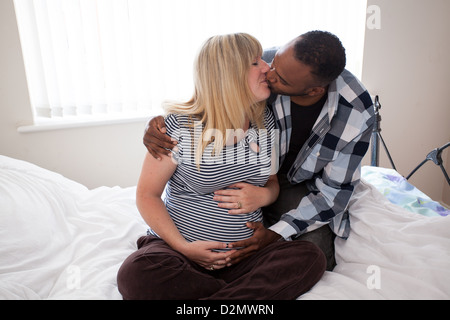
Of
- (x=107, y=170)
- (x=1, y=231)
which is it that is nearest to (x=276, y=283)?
(x=1, y=231)

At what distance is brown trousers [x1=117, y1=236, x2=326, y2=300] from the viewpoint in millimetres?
855

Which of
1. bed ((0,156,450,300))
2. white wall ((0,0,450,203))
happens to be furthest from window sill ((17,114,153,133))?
bed ((0,156,450,300))

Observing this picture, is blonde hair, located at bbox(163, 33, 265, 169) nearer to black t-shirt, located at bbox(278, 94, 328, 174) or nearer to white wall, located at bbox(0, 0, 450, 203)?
black t-shirt, located at bbox(278, 94, 328, 174)

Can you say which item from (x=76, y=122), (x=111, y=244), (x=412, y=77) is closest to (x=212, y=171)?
(x=111, y=244)

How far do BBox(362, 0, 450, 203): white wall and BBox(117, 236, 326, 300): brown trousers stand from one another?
169cm

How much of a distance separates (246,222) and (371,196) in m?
0.48

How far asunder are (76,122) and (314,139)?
1257 millimetres

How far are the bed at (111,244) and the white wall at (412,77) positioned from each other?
1153 millimetres

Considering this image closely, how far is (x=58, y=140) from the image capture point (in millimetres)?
1867

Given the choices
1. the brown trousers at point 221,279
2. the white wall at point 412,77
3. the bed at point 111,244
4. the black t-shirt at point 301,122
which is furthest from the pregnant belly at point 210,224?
the white wall at point 412,77

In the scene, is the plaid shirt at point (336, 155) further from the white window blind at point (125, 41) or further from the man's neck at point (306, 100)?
the white window blind at point (125, 41)

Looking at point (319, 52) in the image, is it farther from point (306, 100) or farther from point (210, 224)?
point (210, 224)

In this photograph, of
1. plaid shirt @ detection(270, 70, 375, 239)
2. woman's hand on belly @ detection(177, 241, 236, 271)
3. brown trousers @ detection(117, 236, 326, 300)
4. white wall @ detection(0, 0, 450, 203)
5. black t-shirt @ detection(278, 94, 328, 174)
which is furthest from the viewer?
white wall @ detection(0, 0, 450, 203)

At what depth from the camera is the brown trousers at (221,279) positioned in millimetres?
855
